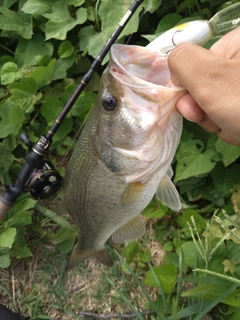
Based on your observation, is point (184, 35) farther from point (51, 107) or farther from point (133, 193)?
point (51, 107)

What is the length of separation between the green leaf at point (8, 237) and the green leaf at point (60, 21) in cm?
131

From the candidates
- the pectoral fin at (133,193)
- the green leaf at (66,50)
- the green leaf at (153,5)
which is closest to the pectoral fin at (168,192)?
the pectoral fin at (133,193)

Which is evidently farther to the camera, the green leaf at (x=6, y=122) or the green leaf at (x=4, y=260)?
the green leaf at (x=6, y=122)

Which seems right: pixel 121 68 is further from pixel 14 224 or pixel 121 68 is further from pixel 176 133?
pixel 14 224

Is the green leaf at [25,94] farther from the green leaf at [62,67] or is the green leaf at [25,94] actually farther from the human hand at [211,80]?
the human hand at [211,80]

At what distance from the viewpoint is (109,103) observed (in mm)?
1320

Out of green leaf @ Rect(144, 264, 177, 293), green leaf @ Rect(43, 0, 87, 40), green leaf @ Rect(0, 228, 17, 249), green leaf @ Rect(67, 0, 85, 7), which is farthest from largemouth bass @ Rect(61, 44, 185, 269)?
green leaf @ Rect(67, 0, 85, 7)

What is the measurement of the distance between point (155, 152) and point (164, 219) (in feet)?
4.33

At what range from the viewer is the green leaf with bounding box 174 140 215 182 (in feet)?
6.70

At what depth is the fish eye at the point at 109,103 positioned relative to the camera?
1301 millimetres

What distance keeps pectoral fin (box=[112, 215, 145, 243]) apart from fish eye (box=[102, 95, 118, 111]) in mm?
712

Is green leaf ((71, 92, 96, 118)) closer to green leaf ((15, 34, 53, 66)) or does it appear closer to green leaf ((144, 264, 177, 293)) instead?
green leaf ((15, 34, 53, 66))

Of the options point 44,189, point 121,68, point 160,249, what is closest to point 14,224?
point 44,189

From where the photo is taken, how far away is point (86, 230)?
1867mm
